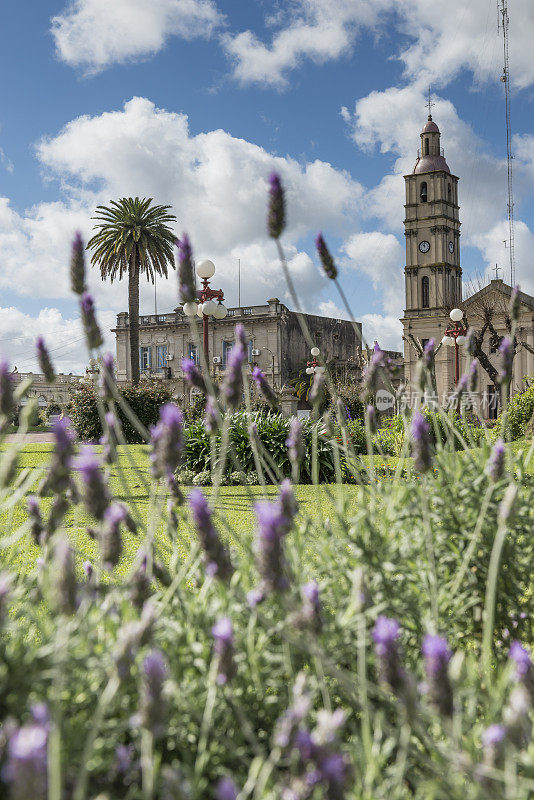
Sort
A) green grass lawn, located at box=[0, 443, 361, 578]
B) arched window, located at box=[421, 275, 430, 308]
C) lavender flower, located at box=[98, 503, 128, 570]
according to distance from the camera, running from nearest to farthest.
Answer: lavender flower, located at box=[98, 503, 128, 570] → green grass lawn, located at box=[0, 443, 361, 578] → arched window, located at box=[421, 275, 430, 308]

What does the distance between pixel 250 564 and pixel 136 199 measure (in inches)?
1346

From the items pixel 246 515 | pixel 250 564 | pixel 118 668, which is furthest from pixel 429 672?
pixel 246 515

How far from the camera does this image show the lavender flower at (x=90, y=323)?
2.34 meters

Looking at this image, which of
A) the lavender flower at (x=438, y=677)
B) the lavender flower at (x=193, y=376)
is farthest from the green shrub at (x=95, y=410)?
the lavender flower at (x=438, y=677)

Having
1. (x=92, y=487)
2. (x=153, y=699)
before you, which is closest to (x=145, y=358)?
(x=92, y=487)

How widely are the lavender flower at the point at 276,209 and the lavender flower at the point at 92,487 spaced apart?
1.40 m

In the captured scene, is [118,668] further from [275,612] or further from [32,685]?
[275,612]

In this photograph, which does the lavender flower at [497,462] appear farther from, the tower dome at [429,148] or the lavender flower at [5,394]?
the tower dome at [429,148]

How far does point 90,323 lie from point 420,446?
129 centimetres

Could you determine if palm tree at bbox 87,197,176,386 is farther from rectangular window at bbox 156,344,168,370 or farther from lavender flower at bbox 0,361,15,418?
lavender flower at bbox 0,361,15,418

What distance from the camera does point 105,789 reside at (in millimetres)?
1451

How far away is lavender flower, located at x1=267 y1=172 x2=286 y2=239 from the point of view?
2455mm

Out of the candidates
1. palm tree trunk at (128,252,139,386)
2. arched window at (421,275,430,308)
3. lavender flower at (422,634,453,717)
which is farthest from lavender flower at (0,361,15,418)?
arched window at (421,275,430,308)

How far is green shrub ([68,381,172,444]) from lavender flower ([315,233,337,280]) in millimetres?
19464
